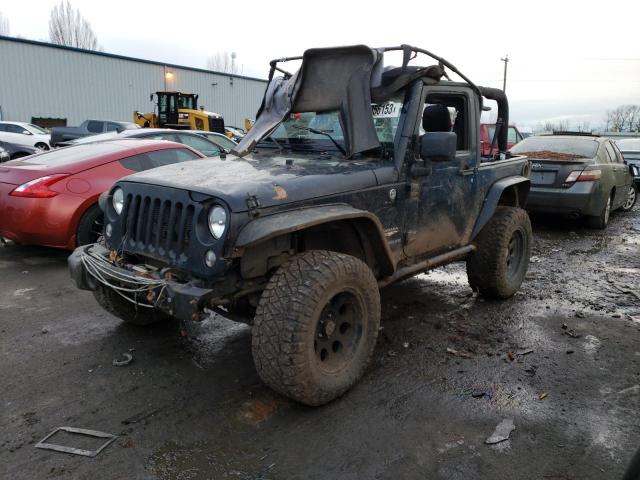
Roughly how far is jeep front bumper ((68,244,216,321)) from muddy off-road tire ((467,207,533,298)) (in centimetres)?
291

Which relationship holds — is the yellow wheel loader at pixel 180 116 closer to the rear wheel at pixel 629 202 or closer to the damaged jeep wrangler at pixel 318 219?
the rear wheel at pixel 629 202

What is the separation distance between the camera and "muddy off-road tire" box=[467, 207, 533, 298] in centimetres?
482

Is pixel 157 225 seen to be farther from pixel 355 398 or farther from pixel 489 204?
pixel 489 204

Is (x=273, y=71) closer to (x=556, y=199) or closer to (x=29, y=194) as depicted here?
(x=29, y=194)

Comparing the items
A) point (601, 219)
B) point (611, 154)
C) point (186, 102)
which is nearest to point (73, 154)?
point (601, 219)

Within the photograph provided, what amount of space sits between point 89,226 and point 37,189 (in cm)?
66

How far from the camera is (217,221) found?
9.44 feet

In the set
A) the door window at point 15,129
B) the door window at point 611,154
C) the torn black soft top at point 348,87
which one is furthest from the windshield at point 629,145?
the door window at point 15,129

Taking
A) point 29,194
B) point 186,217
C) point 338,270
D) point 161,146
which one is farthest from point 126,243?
point 161,146

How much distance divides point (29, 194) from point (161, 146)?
66.4 inches

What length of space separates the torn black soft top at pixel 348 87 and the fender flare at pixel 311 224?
0.70 meters

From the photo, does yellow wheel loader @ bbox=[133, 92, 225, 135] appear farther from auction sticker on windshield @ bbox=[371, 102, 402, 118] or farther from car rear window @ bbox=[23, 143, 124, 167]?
auction sticker on windshield @ bbox=[371, 102, 402, 118]

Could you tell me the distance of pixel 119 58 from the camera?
3309 centimetres

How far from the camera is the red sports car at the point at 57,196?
18.3ft
